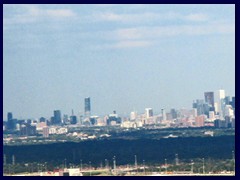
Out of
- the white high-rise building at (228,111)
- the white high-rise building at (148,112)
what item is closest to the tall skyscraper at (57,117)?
the white high-rise building at (148,112)

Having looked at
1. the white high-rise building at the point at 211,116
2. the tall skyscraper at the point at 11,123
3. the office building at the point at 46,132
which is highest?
the white high-rise building at the point at 211,116

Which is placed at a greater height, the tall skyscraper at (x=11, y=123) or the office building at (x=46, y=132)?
the tall skyscraper at (x=11, y=123)

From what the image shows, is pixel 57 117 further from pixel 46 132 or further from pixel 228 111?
pixel 228 111

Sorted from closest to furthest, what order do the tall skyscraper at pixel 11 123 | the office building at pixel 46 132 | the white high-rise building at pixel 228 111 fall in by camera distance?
1. the tall skyscraper at pixel 11 123
2. the white high-rise building at pixel 228 111
3. the office building at pixel 46 132

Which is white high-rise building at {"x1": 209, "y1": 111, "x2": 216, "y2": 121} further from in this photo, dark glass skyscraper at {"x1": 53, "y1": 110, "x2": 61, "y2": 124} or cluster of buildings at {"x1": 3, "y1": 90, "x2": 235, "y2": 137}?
dark glass skyscraper at {"x1": 53, "y1": 110, "x2": 61, "y2": 124}

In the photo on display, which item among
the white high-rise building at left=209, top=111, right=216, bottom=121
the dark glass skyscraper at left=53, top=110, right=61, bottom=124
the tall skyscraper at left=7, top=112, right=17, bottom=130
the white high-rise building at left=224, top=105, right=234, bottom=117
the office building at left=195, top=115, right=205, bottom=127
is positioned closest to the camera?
the tall skyscraper at left=7, top=112, right=17, bottom=130

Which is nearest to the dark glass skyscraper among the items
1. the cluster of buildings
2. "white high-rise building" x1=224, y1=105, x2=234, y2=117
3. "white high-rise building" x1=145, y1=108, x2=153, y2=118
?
the cluster of buildings

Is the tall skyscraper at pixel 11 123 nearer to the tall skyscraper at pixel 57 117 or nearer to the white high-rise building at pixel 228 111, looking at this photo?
the tall skyscraper at pixel 57 117

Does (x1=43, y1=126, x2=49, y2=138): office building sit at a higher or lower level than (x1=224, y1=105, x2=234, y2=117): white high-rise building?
lower
